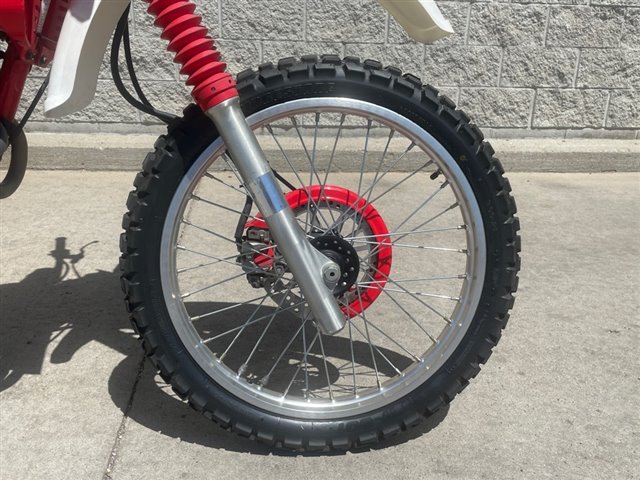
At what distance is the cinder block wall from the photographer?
4.50 metres

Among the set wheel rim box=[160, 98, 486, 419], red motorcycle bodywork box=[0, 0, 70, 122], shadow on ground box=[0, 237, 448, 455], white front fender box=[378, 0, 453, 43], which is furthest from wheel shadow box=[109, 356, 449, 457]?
white front fender box=[378, 0, 453, 43]

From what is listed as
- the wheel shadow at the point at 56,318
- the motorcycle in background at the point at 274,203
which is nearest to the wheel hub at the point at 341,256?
the motorcycle in background at the point at 274,203

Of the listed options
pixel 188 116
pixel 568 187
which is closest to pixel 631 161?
pixel 568 187

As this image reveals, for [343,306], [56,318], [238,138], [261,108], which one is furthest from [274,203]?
[56,318]

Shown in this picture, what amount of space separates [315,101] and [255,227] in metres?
0.51

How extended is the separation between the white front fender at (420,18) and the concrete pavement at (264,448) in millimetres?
1140

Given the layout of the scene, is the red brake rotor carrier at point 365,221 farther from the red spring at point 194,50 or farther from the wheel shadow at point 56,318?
the wheel shadow at point 56,318

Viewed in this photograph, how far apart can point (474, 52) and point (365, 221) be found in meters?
2.74

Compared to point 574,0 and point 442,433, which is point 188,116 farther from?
point 574,0

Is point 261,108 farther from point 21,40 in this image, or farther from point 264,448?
point 264,448

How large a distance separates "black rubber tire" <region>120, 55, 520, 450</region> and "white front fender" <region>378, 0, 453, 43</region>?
140 mm

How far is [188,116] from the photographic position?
1898 mm

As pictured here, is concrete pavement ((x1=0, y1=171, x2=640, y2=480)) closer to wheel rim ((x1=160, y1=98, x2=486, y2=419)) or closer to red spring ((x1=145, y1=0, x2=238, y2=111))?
wheel rim ((x1=160, y1=98, x2=486, y2=419))

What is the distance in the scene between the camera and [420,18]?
181 centimetres
